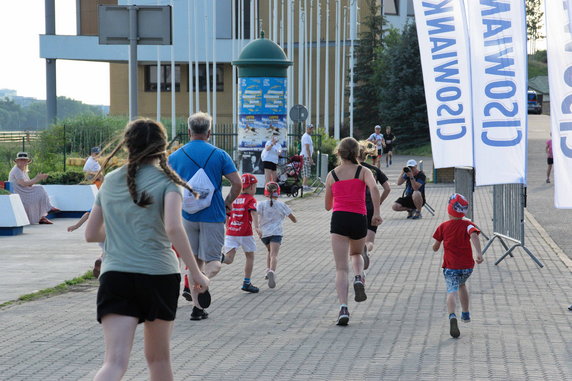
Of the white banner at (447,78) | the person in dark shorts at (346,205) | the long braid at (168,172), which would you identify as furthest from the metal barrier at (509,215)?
the long braid at (168,172)

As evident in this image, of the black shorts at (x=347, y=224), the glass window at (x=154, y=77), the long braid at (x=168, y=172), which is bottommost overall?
the black shorts at (x=347, y=224)

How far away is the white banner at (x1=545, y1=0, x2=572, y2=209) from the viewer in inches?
383

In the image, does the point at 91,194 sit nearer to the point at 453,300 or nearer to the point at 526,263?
the point at 526,263

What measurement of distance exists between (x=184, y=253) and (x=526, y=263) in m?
9.19

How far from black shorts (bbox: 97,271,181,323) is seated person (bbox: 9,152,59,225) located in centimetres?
1408

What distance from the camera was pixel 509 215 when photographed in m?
14.5

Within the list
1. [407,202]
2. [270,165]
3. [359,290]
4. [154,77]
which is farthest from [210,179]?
[154,77]

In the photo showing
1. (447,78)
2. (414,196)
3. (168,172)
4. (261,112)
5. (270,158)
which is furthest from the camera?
A: (261,112)

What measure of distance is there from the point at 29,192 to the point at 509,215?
9.09 metres

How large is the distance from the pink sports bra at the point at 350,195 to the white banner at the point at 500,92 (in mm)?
4119

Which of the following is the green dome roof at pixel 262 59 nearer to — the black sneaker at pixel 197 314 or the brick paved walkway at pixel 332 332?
the brick paved walkway at pixel 332 332

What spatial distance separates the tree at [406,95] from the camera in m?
58.4

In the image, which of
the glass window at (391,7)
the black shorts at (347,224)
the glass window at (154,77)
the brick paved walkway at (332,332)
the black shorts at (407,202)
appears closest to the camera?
the brick paved walkway at (332,332)

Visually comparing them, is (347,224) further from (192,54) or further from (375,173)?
(192,54)
